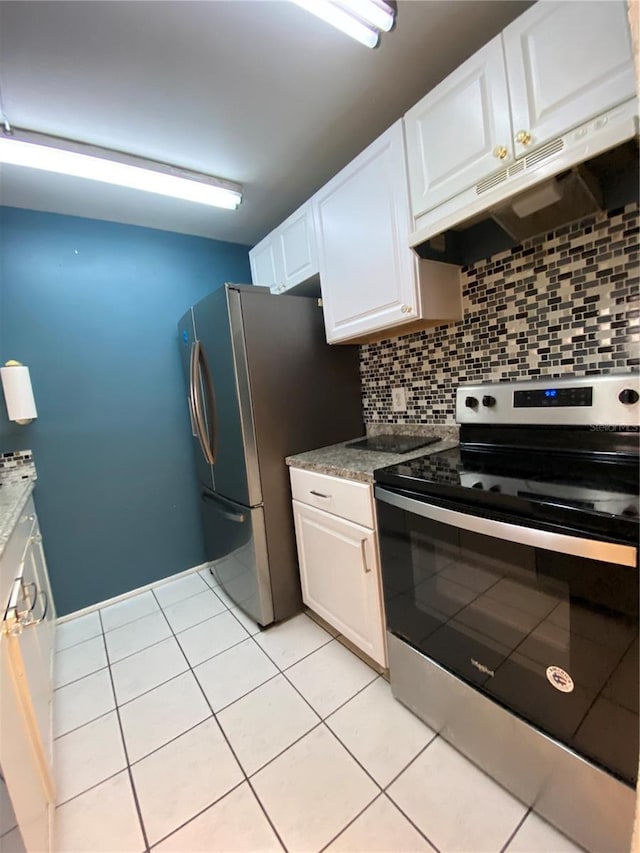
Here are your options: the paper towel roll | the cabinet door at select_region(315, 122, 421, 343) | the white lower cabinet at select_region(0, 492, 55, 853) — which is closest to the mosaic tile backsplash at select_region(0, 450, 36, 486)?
the paper towel roll

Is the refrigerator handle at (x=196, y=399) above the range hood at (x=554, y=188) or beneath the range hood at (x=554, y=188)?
beneath

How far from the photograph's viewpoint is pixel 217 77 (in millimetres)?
1332

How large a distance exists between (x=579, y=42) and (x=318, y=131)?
108cm

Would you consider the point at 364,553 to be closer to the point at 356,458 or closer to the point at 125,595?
the point at 356,458

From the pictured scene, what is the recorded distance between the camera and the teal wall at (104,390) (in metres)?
2.02

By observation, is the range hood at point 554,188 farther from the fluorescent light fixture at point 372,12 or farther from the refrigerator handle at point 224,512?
the refrigerator handle at point 224,512

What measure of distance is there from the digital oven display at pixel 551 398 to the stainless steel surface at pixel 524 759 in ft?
3.15

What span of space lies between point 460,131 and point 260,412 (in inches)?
51.7

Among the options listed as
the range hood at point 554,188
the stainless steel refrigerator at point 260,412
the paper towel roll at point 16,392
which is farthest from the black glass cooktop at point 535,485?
the paper towel roll at point 16,392

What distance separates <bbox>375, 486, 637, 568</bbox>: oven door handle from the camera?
74cm

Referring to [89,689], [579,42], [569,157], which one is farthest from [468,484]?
[89,689]

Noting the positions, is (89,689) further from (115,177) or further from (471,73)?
(471,73)

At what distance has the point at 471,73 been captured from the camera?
3.65 ft

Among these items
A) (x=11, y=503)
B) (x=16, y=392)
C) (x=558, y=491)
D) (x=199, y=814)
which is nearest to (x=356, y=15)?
(x=558, y=491)
